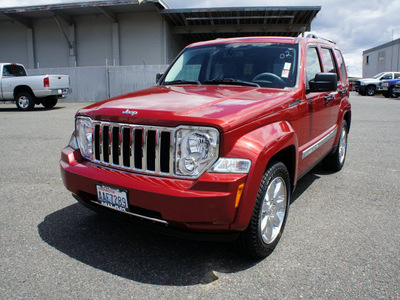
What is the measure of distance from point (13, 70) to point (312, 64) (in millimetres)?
15139

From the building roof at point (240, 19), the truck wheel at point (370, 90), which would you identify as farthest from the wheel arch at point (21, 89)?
the truck wheel at point (370, 90)

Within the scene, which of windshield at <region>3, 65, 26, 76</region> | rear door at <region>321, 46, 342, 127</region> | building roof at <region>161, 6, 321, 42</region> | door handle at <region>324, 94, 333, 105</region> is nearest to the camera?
door handle at <region>324, 94, 333, 105</region>

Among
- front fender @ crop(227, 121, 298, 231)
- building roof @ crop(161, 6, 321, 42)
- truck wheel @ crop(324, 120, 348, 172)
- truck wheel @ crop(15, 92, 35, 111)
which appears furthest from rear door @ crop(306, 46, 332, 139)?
building roof @ crop(161, 6, 321, 42)

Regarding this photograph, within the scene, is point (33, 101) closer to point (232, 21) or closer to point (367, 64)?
A: point (232, 21)

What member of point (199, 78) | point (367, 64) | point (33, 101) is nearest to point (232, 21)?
point (33, 101)

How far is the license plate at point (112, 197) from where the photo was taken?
265cm

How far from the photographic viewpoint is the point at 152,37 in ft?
77.6

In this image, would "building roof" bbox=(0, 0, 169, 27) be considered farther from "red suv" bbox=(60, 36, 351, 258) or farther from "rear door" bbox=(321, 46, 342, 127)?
"red suv" bbox=(60, 36, 351, 258)

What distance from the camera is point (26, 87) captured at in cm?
1545

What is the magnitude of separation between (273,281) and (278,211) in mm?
658

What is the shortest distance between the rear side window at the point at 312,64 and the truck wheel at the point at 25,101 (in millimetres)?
13934

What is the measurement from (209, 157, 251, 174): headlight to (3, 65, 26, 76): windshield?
627 inches

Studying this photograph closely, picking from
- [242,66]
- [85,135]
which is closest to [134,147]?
[85,135]

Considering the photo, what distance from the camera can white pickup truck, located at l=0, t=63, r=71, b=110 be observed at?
15109mm
